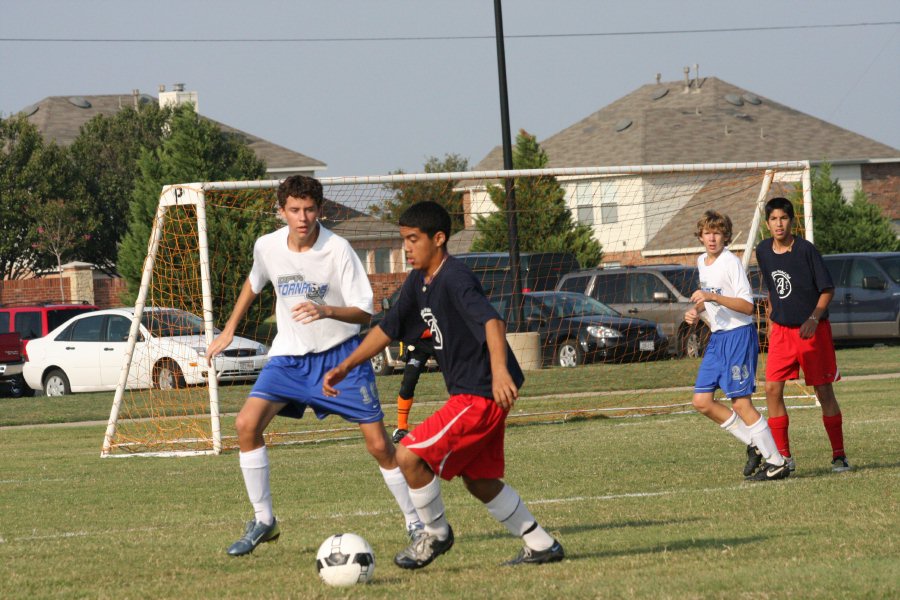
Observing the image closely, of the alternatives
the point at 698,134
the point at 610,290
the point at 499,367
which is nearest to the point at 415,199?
the point at 610,290

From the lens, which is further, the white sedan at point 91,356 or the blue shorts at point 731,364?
the white sedan at point 91,356

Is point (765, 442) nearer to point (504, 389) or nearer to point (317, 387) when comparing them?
point (317, 387)

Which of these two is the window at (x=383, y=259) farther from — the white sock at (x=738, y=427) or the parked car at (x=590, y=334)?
the white sock at (x=738, y=427)

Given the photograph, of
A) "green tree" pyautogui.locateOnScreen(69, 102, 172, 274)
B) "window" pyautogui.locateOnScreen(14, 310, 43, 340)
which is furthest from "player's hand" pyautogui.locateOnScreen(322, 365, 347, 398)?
"green tree" pyautogui.locateOnScreen(69, 102, 172, 274)

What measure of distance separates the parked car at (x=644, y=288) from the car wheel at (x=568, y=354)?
176 cm

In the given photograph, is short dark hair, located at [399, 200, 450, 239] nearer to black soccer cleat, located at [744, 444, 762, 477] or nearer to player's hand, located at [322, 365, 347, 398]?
player's hand, located at [322, 365, 347, 398]

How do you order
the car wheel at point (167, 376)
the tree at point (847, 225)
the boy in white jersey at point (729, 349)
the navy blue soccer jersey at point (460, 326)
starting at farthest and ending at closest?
the tree at point (847, 225), the car wheel at point (167, 376), the boy in white jersey at point (729, 349), the navy blue soccer jersey at point (460, 326)

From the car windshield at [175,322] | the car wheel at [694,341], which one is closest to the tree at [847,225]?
the car wheel at [694,341]

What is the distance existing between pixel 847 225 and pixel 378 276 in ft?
57.1

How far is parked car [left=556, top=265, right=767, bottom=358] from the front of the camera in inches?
950

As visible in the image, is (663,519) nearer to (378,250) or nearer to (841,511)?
(841,511)

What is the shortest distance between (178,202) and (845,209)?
27.6m

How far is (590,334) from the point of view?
22.9 meters

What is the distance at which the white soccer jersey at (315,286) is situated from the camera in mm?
7152
